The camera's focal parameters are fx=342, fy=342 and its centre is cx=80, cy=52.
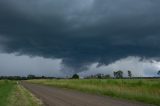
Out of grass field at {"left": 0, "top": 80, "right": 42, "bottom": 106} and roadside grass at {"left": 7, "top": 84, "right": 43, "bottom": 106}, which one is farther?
grass field at {"left": 0, "top": 80, "right": 42, "bottom": 106}

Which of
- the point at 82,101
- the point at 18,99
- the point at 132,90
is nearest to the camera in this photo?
the point at 82,101

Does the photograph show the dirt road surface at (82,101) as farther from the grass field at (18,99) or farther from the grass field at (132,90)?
the grass field at (132,90)

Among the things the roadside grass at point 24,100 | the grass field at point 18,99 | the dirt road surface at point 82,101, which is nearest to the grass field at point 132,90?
the dirt road surface at point 82,101

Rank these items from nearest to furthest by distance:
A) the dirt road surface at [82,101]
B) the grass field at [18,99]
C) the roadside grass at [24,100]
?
the dirt road surface at [82,101] < the roadside grass at [24,100] < the grass field at [18,99]

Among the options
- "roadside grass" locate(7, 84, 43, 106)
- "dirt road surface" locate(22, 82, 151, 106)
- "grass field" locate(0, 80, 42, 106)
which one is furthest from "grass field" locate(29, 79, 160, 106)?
"grass field" locate(0, 80, 42, 106)

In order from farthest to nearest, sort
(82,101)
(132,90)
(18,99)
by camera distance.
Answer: (132,90), (18,99), (82,101)

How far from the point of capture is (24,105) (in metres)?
27.6

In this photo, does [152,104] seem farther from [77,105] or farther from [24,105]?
[24,105]

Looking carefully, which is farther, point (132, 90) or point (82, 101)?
point (132, 90)

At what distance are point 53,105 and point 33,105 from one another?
164 cm

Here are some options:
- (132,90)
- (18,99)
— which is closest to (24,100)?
(18,99)

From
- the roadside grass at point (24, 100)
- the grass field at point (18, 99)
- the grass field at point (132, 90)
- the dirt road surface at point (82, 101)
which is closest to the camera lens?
the dirt road surface at point (82, 101)

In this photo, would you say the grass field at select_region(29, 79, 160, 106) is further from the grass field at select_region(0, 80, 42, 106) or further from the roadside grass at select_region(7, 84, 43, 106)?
the grass field at select_region(0, 80, 42, 106)

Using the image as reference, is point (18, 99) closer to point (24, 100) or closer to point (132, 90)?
point (24, 100)
